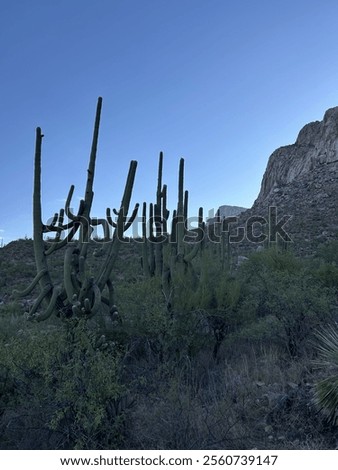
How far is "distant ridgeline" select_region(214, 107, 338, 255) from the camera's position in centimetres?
3297

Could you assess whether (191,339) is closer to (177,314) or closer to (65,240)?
(177,314)

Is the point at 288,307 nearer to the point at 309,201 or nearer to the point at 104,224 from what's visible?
the point at 104,224

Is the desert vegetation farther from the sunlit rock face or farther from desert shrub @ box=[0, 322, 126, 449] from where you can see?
the sunlit rock face

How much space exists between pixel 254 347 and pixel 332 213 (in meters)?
28.6

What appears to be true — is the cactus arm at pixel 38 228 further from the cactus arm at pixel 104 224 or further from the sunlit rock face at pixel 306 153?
the sunlit rock face at pixel 306 153

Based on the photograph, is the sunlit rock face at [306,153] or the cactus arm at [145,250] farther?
the sunlit rock face at [306,153]

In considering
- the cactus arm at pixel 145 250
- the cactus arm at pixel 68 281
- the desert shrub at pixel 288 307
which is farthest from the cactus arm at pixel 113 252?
the cactus arm at pixel 145 250

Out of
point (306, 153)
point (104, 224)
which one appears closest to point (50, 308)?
point (104, 224)

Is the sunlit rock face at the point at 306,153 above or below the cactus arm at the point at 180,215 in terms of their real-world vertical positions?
above

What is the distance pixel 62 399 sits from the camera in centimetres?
595

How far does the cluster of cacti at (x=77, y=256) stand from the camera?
8727 mm

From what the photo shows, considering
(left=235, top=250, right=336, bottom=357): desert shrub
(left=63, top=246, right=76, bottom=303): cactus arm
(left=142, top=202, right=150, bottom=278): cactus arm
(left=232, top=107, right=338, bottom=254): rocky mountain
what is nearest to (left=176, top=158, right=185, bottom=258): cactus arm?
(left=142, top=202, right=150, bottom=278): cactus arm

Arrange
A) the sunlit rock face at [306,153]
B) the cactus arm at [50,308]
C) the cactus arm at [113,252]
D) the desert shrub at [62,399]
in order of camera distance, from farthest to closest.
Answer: the sunlit rock face at [306,153] < the cactus arm at [113,252] < the cactus arm at [50,308] < the desert shrub at [62,399]

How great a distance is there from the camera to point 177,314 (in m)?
10.3
